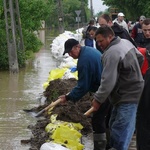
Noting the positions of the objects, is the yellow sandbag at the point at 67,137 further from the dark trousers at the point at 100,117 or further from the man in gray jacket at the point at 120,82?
the man in gray jacket at the point at 120,82

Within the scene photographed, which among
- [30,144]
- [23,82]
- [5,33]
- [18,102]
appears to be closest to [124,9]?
[5,33]

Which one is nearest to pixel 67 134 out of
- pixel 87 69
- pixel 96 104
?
pixel 87 69

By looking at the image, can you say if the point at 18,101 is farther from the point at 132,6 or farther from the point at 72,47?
the point at 132,6

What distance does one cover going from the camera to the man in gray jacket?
5.18m

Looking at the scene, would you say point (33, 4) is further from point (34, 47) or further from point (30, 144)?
point (30, 144)

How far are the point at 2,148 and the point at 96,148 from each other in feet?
4.87

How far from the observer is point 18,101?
35.4 ft

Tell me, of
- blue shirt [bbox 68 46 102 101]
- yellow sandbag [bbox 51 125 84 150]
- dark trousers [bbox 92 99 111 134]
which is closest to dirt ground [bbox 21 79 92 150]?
yellow sandbag [bbox 51 125 84 150]

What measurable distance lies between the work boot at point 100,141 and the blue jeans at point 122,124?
2.26 ft

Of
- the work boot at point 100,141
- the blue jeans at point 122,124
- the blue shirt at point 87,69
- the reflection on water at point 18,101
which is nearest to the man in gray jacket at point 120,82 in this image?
the blue jeans at point 122,124

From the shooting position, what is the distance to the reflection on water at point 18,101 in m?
7.61

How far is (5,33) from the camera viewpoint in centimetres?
1725

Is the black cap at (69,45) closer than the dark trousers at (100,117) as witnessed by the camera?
Yes

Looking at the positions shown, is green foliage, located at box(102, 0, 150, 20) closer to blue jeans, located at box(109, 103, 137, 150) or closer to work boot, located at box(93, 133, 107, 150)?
work boot, located at box(93, 133, 107, 150)
